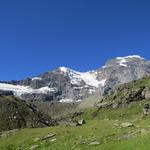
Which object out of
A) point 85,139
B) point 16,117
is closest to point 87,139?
point 85,139

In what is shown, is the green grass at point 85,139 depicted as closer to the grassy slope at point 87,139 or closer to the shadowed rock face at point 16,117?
the grassy slope at point 87,139

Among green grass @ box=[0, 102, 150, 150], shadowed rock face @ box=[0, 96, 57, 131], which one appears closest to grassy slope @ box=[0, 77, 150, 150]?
green grass @ box=[0, 102, 150, 150]

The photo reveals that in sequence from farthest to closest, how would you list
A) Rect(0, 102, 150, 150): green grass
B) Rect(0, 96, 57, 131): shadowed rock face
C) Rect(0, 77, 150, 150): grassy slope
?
Rect(0, 96, 57, 131): shadowed rock face
Rect(0, 77, 150, 150): grassy slope
Rect(0, 102, 150, 150): green grass

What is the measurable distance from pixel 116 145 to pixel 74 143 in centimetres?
1181

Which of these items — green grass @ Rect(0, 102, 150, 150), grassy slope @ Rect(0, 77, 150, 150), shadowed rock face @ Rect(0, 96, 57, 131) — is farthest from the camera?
shadowed rock face @ Rect(0, 96, 57, 131)

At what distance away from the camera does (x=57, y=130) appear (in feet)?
218

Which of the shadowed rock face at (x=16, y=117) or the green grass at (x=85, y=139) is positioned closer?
the green grass at (x=85, y=139)

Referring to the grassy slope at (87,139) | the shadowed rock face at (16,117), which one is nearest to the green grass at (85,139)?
the grassy slope at (87,139)

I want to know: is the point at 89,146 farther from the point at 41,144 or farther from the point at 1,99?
the point at 1,99

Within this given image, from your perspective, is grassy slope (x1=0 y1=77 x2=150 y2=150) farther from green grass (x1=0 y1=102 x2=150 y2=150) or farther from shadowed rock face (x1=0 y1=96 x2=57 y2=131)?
shadowed rock face (x1=0 y1=96 x2=57 y2=131)

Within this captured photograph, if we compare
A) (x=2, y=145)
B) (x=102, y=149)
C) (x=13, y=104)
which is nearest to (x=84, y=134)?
(x=2, y=145)

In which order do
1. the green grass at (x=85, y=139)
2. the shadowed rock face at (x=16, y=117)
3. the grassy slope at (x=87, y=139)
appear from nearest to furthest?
the green grass at (x=85, y=139) < the grassy slope at (x=87, y=139) < the shadowed rock face at (x=16, y=117)

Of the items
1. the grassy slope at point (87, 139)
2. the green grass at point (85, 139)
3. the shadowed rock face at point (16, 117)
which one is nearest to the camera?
the green grass at point (85, 139)

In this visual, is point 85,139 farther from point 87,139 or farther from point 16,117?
point 16,117
